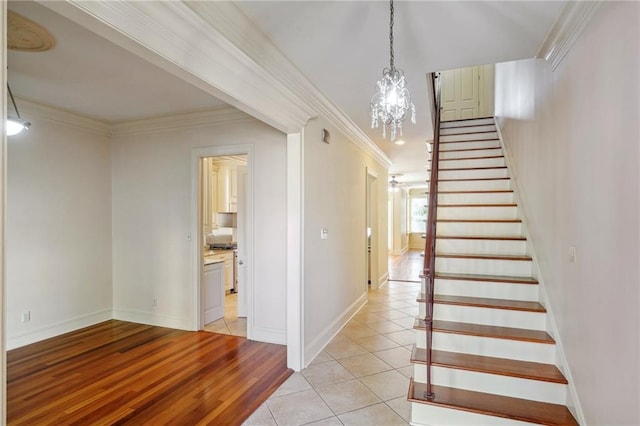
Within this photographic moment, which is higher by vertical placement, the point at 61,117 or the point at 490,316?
the point at 61,117

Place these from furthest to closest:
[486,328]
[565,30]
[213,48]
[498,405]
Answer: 1. [486,328]
2. [498,405]
3. [565,30]
4. [213,48]

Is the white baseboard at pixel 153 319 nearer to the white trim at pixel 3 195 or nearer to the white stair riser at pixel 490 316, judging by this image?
the white stair riser at pixel 490 316

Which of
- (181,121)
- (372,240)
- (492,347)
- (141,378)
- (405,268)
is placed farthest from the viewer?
(405,268)

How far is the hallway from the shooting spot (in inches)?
94.0

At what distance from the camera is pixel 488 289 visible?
3027 millimetres

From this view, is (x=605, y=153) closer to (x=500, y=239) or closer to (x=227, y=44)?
(x=500, y=239)

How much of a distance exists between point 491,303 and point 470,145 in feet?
10.1

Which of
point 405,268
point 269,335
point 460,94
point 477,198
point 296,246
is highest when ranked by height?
point 460,94

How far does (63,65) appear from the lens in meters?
2.75

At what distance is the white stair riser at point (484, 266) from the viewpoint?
3.15m

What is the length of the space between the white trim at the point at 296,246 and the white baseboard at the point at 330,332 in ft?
0.51

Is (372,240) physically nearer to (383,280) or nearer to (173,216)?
(383,280)

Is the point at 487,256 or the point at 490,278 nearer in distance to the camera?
the point at 490,278

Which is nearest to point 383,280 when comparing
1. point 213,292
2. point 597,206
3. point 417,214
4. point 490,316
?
point 213,292
